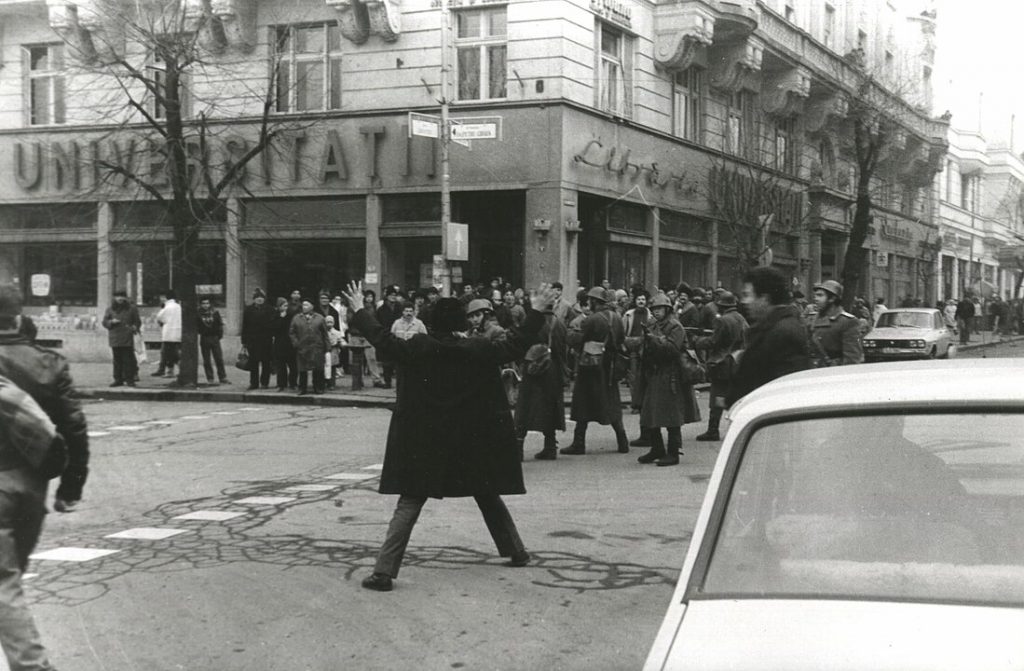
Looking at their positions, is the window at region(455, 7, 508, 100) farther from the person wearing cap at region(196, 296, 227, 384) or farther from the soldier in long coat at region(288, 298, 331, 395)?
the soldier in long coat at region(288, 298, 331, 395)

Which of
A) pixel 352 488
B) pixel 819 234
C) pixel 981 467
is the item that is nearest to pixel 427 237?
pixel 352 488

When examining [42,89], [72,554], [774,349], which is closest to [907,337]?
[774,349]

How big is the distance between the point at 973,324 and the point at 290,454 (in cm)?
4477

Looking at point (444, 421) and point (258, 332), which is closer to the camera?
point (444, 421)

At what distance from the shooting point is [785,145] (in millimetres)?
34062

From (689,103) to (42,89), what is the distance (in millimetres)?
16349

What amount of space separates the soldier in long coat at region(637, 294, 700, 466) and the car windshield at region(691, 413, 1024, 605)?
26.1ft

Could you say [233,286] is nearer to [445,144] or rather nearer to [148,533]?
[445,144]

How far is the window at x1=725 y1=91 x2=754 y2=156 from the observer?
98.0ft

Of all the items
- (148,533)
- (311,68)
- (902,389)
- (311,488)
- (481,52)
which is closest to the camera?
(902,389)

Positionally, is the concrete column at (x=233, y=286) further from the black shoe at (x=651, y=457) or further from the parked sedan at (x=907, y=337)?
the black shoe at (x=651, y=457)

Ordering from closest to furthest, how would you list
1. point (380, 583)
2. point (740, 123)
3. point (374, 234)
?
point (380, 583) → point (374, 234) → point (740, 123)

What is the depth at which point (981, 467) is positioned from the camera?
→ 8.11 ft

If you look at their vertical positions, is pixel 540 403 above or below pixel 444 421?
below
